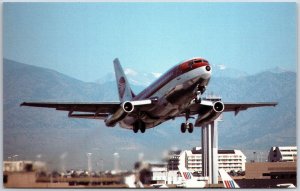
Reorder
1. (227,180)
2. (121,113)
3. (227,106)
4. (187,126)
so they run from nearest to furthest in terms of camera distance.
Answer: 1. (227,180)
2. (121,113)
3. (187,126)
4. (227,106)

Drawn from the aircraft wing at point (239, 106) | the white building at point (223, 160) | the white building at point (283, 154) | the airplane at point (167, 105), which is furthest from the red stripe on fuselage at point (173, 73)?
the white building at point (283, 154)

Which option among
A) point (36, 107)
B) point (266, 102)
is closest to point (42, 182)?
point (36, 107)

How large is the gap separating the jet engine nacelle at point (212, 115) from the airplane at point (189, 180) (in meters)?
1.49

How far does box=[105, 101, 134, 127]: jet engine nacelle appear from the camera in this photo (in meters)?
30.3

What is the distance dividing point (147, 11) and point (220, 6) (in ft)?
6.13

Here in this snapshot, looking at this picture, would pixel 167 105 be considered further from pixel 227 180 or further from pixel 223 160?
pixel 227 180

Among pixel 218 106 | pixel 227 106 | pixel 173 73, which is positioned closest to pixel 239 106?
pixel 227 106

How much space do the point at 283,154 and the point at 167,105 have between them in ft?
10.8

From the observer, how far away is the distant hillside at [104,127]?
29672mm

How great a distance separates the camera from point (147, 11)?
29953 mm

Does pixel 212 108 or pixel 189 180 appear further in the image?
pixel 212 108

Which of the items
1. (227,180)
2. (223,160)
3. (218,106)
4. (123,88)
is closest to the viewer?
(227,180)

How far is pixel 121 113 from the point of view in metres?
30.4

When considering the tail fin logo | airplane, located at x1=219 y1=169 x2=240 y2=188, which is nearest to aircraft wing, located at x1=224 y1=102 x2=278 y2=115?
airplane, located at x1=219 y1=169 x2=240 y2=188
